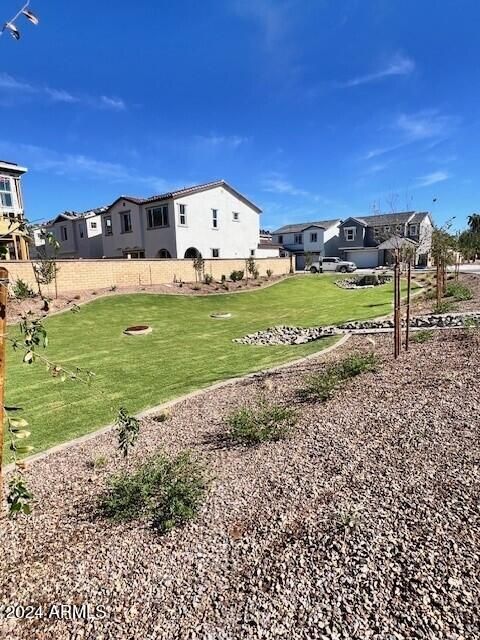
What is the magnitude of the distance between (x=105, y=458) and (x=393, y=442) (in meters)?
3.71

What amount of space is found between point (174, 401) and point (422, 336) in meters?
5.66

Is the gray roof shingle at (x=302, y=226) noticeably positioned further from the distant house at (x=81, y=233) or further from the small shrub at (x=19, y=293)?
the small shrub at (x=19, y=293)

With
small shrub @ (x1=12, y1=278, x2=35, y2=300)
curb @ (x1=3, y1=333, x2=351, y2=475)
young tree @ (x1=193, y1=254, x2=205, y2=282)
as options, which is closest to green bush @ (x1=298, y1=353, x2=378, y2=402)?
curb @ (x1=3, y1=333, x2=351, y2=475)

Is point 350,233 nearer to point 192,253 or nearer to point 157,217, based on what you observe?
point 192,253

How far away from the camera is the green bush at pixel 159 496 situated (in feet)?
11.7

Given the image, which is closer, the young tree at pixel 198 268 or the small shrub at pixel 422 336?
the small shrub at pixel 422 336

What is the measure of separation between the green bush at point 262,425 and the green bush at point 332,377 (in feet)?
2.48

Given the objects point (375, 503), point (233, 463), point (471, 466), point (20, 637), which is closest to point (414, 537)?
point (375, 503)

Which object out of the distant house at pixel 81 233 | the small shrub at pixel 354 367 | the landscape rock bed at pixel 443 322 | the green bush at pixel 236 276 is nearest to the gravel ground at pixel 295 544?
the small shrub at pixel 354 367

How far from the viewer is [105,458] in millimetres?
5160

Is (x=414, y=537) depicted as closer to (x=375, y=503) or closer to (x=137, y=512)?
(x=375, y=503)

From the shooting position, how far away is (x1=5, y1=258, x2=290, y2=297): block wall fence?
19234mm

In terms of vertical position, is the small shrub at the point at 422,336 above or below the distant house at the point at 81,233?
below

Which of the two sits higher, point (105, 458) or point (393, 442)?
point (393, 442)
